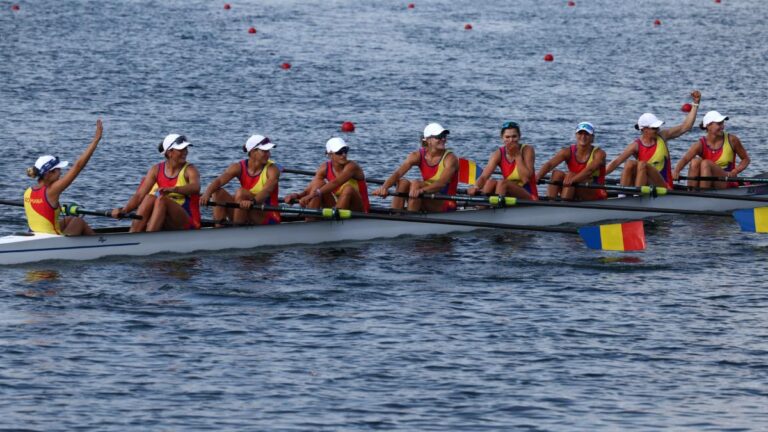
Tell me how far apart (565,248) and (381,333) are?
18.8 feet

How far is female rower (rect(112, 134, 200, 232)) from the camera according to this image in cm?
2017

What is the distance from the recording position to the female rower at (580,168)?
78.1ft

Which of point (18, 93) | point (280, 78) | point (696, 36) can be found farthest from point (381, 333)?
point (696, 36)

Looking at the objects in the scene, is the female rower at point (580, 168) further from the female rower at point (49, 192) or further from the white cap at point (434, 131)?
the female rower at point (49, 192)

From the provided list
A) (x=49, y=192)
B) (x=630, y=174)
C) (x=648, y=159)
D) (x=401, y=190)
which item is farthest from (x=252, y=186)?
(x=648, y=159)

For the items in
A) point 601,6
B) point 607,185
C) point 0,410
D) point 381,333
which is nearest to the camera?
point 0,410

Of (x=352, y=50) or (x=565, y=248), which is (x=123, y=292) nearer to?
(x=565, y=248)

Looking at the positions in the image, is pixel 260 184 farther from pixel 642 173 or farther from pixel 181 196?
pixel 642 173

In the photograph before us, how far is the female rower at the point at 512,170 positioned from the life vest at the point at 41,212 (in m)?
6.55

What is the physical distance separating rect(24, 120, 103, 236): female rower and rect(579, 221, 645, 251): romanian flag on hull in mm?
6852

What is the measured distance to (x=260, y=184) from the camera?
840 inches

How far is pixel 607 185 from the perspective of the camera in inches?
936

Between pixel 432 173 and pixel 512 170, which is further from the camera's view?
pixel 512 170

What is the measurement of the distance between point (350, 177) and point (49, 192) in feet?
14.8
